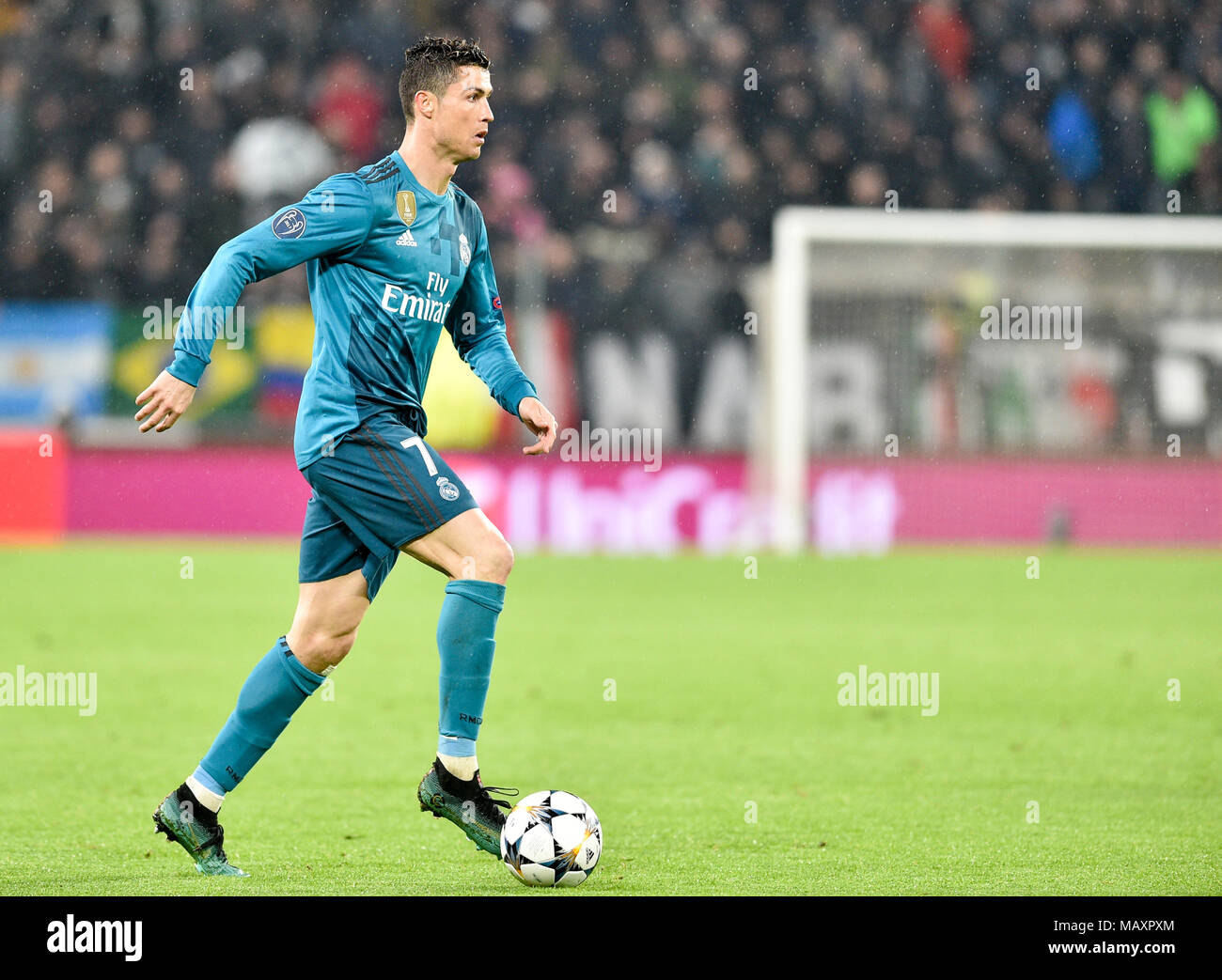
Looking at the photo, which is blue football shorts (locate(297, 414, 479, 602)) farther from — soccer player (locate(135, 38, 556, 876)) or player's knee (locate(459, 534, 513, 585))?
player's knee (locate(459, 534, 513, 585))

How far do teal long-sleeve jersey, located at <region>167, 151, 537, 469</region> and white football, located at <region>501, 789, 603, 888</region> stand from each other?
112cm

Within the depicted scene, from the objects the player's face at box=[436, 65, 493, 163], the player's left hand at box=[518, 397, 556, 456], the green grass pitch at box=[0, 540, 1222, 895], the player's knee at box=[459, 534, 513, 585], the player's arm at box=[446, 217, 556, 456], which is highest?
the player's face at box=[436, 65, 493, 163]

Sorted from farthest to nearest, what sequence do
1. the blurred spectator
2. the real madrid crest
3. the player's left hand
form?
the blurred spectator, the player's left hand, the real madrid crest

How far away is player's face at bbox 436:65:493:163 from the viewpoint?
4.78 m

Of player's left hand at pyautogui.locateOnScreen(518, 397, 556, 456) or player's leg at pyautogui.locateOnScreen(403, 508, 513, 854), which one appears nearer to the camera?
player's leg at pyautogui.locateOnScreen(403, 508, 513, 854)

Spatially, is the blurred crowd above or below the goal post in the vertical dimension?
above

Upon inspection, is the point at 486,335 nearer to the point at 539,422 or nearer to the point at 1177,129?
the point at 539,422

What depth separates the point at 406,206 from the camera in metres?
4.73

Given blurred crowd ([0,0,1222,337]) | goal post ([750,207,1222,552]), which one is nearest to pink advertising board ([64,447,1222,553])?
goal post ([750,207,1222,552])

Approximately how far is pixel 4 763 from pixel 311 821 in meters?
1.68

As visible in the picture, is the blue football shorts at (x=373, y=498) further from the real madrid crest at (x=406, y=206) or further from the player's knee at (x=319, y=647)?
the real madrid crest at (x=406, y=206)

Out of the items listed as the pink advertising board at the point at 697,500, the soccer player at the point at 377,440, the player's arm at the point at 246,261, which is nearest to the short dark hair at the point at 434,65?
the soccer player at the point at 377,440

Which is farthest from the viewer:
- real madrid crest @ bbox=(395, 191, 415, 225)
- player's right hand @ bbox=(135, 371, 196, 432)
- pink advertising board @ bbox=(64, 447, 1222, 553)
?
pink advertising board @ bbox=(64, 447, 1222, 553)

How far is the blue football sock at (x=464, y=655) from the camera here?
14.8 ft
